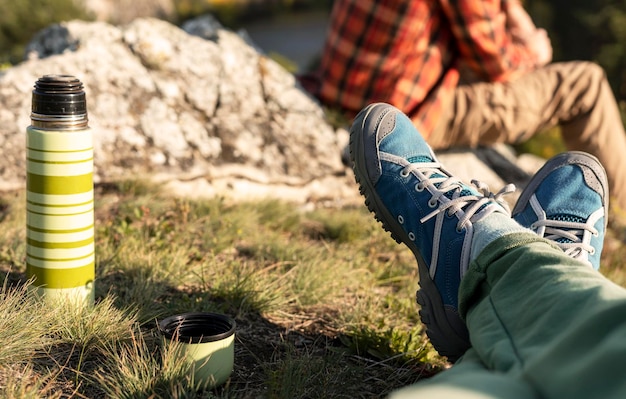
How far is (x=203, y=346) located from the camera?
6.26 feet

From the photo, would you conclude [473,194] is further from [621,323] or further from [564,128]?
[564,128]

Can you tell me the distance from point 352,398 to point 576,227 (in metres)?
0.93

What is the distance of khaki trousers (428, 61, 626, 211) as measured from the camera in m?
4.35

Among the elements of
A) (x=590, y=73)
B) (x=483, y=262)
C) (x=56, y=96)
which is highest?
(x=56, y=96)

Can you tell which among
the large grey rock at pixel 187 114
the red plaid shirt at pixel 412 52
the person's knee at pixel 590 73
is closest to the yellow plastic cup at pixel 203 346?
the large grey rock at pixel 187 114

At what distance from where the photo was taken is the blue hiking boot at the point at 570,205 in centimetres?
236

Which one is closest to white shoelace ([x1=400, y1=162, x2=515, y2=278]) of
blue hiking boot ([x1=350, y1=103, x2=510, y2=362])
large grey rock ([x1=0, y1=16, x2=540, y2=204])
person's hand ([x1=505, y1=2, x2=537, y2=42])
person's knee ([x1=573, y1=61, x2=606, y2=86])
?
blue hiking boot ([x1=350, y1=103, x2=510, y2=362])

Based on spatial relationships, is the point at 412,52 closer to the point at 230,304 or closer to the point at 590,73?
the point at 590,73

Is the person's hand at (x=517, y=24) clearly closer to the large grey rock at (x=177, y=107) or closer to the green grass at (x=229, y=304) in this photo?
the large grey rock at (x=177, y=107)

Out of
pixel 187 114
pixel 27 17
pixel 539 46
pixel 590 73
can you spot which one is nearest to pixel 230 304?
pixel 187 114

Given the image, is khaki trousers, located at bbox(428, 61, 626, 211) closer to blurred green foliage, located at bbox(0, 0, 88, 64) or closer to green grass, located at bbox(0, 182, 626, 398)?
green grass, located at bbox(0, 182, 626, 398)

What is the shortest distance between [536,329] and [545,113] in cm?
330

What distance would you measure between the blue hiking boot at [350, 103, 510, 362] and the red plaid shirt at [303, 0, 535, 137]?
4.83 feet

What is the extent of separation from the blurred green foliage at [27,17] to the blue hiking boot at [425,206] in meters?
4.82
